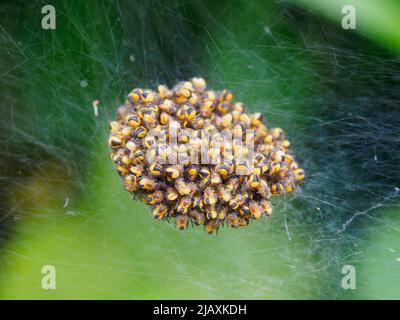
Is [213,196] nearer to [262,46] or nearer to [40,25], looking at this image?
[262,46]

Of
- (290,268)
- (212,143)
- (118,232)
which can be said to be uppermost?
(212,143)

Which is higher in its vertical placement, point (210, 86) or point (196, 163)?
point (210, 86)

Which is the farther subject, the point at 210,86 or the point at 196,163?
the point at 210,86

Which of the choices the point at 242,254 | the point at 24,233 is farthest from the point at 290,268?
the point at 24,233

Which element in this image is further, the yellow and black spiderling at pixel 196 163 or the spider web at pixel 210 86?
the spider web at pixel 210 86

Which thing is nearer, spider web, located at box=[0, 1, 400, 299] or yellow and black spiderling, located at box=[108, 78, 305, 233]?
yellow and black spiderling, located at box=[108, 78, 305, 233]
